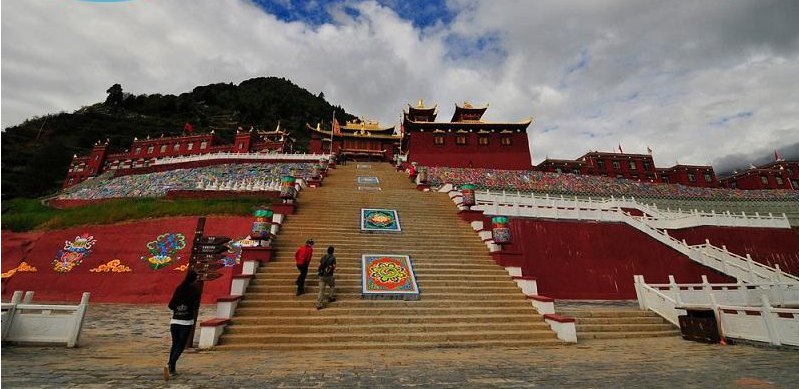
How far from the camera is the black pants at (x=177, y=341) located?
18.4 ft

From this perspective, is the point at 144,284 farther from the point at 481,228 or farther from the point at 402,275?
the point at 481,228

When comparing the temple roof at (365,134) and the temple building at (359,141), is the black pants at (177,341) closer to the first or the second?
the temple building at (359,141)

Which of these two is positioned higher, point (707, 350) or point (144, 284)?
point (144, 284)

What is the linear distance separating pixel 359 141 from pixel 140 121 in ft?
177

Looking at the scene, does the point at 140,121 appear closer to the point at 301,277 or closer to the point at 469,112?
the point at 469,112

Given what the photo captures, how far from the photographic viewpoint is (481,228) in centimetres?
1390

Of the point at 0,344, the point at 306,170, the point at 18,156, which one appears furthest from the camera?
the point at 18,156

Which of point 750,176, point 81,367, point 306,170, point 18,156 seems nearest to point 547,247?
point 81,367

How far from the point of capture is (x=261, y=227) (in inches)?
417

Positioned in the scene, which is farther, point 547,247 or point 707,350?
point 547,247

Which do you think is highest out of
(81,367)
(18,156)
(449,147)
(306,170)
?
(18,156)

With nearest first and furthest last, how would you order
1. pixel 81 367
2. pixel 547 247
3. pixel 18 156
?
pixel 81 367
pixel 547 247
pixel 18 156

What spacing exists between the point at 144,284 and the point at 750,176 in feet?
212

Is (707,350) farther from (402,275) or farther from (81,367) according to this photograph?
(81,367)
